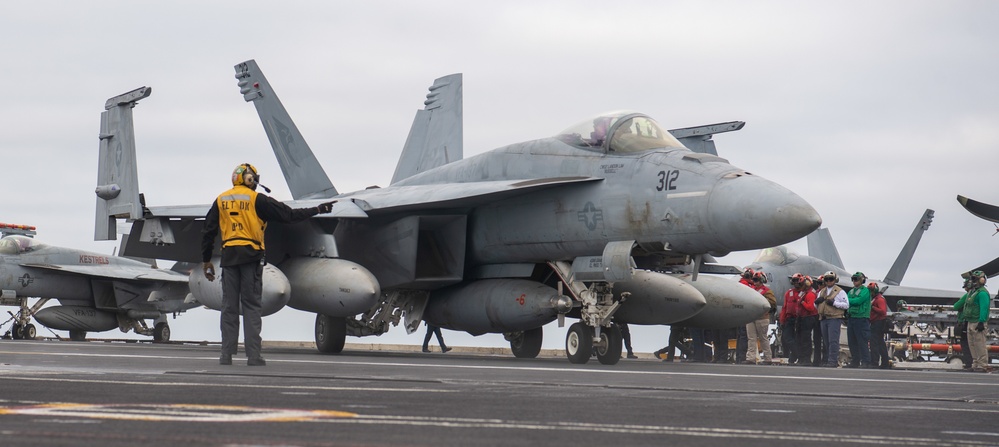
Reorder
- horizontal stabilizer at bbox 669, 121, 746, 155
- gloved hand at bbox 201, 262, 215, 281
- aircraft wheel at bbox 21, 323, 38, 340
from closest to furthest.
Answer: gloved hand at bbox 201, 262, 215, 281, horizontal stabilizer at bbox 669, 121, 746, 155, aircraft wheel at bbox 21, 323, 38, 340

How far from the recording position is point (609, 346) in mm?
13734

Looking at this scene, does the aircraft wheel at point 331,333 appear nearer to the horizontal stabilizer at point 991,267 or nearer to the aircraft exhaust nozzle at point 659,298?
the aircraft exhaust nozzle at point 659,298

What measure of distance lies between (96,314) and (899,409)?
25.1m

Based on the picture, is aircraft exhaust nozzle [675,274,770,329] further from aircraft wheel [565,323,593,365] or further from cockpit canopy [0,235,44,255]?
cockpit canopy [0,235,44,255]

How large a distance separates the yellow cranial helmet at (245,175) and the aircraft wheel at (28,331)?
63.2ft

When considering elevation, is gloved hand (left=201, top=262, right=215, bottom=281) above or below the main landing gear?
above

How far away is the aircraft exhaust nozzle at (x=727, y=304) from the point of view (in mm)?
15633

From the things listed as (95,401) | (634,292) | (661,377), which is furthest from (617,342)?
(95,401)

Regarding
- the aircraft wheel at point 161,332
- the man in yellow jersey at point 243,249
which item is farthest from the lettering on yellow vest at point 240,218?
the aircraft wheel at point 161,332

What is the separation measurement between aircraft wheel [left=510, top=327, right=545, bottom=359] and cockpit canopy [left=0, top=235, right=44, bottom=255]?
1553 centimetres

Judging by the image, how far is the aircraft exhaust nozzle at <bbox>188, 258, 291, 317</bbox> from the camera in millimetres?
13930

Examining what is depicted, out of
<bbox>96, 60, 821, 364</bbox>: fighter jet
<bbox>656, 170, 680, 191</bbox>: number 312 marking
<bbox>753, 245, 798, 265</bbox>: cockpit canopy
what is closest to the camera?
<bbox>96, 60, 821, 364</bbox>: fighter jet

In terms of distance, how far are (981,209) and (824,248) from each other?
10379 millimetres

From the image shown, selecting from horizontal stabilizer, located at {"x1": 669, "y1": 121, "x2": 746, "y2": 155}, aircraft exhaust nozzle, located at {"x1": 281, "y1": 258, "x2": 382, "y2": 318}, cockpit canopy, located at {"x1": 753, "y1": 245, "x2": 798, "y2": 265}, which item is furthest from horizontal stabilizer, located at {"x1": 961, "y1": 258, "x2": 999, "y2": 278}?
aircraft exhaust nozzle, located at {"x1": 281, "y1": 258, "x2": 382, "y2": 318}
